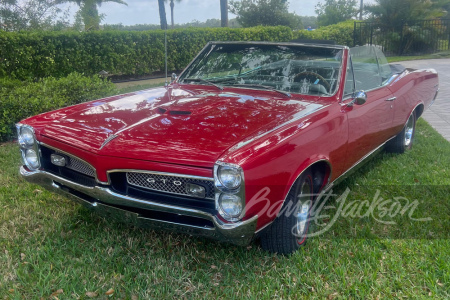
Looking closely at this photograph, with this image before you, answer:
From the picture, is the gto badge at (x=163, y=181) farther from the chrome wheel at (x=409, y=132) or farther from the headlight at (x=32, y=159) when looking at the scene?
the chrome wheel at (x=409, y=132)

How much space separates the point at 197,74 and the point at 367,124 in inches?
66.6

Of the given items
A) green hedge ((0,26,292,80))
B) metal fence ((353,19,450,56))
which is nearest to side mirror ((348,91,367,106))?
green hedge ((0,26,292,80))

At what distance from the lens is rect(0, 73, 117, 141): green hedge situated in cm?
594

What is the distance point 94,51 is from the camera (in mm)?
11836

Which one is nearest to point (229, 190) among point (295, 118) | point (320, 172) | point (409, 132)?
point (295, 118)

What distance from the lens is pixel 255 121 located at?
10.0 feet

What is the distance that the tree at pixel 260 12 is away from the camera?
25219mm

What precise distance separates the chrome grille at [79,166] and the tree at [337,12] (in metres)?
28.7

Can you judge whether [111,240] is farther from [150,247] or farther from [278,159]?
[278,159]

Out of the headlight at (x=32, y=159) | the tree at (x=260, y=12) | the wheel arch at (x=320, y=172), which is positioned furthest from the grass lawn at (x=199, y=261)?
the tree at (x=260, y=12)

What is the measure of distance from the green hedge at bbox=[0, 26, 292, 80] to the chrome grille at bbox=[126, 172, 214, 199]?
8430mm

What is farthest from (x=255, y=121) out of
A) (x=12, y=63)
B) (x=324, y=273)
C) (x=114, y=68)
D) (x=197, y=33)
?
(x=197, y=33)

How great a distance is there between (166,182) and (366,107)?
2.11 m

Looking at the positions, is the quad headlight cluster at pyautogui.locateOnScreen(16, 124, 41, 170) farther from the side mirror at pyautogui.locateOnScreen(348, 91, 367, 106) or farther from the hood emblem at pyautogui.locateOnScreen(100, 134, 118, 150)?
the side mirror at pyautogui.locateOnScreen(348, 91, 367, 106)
